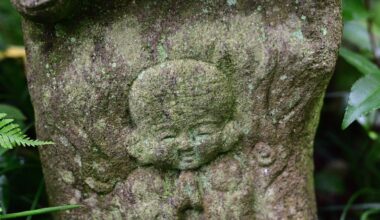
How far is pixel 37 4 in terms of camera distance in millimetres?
971

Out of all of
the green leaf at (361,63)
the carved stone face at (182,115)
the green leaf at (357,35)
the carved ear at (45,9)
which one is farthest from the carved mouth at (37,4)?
the green leaf at (357,35)

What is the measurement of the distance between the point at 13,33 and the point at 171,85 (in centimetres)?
114

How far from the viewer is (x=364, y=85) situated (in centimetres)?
116

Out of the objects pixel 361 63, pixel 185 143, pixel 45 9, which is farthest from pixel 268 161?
pixel 45 9

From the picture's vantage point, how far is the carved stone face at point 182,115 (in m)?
1.07

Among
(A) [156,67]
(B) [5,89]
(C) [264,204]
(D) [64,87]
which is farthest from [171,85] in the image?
(B) [5,89]

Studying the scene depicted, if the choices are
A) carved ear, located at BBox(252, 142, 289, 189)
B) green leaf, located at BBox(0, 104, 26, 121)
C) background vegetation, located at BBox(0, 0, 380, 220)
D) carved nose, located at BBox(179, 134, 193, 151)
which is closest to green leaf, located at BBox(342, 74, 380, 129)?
background vegetation, located at BBox(0, 0, 380, 220)

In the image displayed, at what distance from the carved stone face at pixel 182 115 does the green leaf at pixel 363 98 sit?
0.19 meters

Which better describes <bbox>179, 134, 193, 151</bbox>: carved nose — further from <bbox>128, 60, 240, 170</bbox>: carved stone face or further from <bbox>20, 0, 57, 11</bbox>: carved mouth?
<bbox>20, 0, 57, 11</bbox>: carved mouth

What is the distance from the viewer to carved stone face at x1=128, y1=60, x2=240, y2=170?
3.50 ft

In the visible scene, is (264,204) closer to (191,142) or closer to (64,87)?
(191,142)

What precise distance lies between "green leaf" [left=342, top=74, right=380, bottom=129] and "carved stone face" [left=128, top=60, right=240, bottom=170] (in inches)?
7.6

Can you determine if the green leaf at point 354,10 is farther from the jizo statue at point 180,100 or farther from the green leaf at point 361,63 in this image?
the jizo statue at point 180,100

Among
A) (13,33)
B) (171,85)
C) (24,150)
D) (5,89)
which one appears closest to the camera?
(171,85)
